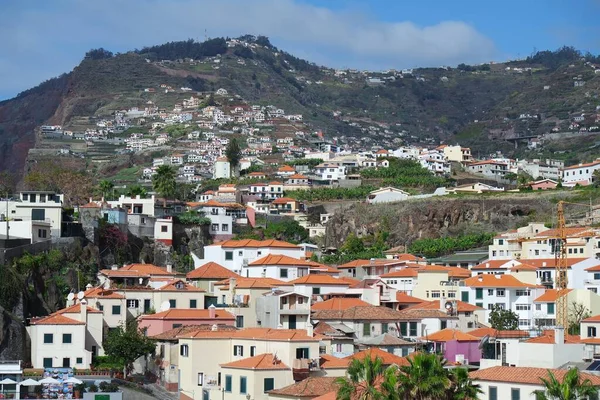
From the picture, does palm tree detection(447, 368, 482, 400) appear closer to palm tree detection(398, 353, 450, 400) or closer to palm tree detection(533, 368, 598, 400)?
palm tree detection(398, 353, 450, 400)

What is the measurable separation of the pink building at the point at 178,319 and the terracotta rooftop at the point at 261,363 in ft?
36.2

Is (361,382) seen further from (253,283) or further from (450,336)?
(253,283)

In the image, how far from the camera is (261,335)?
200 feet

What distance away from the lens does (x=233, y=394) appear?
57.7 metres

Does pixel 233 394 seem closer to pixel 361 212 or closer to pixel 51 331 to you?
pixel 51 331

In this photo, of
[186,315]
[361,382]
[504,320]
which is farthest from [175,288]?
[361,382]

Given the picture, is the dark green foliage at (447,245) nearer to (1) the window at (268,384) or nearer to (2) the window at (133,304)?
(2) the window at (133,304)

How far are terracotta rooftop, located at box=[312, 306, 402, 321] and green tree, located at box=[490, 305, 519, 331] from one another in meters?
8.30

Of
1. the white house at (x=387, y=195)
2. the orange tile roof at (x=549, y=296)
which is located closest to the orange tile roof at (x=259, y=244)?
the orange tile roof at (x=549, y=296)

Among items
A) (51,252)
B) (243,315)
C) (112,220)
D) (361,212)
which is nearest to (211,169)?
(361,212)

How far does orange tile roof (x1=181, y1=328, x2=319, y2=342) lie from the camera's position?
2329 inches

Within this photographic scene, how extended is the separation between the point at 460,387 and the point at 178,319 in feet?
88.4

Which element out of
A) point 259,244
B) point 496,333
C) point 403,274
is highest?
point 259,244

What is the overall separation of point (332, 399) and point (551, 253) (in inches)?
2121
